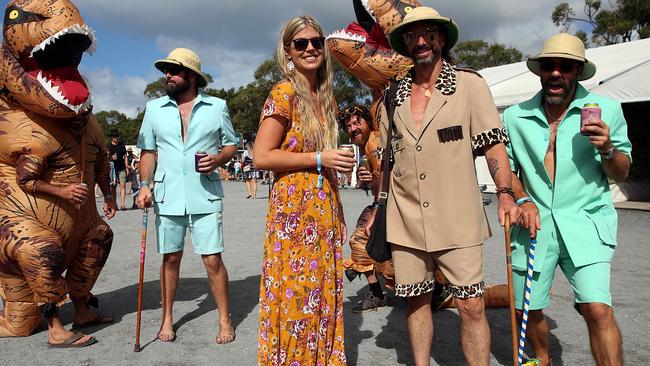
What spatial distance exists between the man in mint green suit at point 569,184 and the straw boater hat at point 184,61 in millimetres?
2495

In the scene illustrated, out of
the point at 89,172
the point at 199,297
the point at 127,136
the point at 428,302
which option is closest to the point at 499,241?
the point at 199,297

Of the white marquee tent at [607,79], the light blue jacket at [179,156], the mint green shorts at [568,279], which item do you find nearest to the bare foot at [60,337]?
the light blue jacket at [179,156]

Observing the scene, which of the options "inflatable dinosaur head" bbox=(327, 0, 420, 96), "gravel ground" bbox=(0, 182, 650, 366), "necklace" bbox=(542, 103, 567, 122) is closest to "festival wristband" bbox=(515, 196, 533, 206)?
"necklace" bbox=(542, 103, 567, 122)

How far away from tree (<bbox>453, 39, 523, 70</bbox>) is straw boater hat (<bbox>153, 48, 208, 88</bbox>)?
45.7 meters

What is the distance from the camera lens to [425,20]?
→ 108 inches

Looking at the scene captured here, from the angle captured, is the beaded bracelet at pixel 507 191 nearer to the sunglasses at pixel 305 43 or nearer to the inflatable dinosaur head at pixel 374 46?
the sunglasses at pixel 305 43

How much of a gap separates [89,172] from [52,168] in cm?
38

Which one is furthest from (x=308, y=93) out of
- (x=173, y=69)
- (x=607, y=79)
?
(x=607, y=79)

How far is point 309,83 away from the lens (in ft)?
9.84

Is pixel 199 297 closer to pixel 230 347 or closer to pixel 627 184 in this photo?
pixel 230 347

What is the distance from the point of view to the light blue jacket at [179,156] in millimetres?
4062

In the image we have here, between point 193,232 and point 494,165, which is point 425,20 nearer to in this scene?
point 494,165

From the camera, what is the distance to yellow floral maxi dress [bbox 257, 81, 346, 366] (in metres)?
2.82

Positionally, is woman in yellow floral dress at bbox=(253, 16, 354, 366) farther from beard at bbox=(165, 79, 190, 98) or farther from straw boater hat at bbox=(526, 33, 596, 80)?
beard at bbox=(165, 79, 190, 98)
